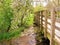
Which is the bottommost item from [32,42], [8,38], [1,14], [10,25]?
[32,42]

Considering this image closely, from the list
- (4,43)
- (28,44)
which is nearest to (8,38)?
(4,43)

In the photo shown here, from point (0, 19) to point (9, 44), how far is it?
0.69 m

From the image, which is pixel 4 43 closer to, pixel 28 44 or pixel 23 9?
pixel 28 44

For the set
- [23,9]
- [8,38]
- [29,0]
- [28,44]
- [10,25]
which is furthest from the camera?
[29,0]

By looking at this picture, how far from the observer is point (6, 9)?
12.9 feet

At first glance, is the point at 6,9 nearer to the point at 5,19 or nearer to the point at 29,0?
the point at 5,19

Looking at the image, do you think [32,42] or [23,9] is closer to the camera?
[32,42]

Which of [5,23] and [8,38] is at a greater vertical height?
[5,23]

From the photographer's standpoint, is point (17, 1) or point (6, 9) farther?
point (17, 1)

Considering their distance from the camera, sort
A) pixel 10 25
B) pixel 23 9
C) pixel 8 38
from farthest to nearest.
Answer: pixel 23 9 → pixel 10 25 → pixel 8 38

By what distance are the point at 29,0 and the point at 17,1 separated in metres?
0.99

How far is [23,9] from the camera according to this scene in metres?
5.46

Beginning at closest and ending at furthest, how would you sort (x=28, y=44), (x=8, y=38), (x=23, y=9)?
(x=8, y=38) < (x=28, y=44) < (x=23, y=9)

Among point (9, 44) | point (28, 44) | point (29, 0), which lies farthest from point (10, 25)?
point (29, 0)
